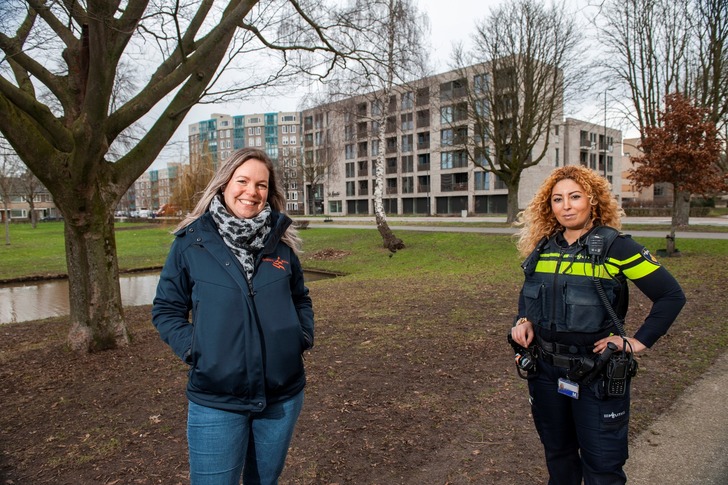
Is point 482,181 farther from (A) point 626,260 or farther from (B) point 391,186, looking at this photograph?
(A) point 626,260

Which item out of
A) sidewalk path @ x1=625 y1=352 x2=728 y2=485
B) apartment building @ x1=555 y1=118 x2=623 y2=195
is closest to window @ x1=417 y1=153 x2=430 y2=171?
apartment building @ x1=555 y1=118 x2=623 y2=195

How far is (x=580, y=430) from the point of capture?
2.31m

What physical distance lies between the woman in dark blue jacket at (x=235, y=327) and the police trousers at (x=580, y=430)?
1.30 metres

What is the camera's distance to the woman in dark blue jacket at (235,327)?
192 centimetres

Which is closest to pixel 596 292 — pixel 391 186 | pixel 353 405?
pixel 353 405

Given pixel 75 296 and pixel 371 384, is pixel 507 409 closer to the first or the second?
pixel 371 384

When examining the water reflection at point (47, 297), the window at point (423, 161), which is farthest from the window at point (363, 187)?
the water reflection at point (47, 297)

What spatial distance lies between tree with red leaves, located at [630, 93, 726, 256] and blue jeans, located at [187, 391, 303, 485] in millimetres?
14276

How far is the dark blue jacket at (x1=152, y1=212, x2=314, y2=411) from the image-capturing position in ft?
6.27

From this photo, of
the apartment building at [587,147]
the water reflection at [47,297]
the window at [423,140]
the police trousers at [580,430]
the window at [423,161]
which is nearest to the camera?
the police trousers at [580,430]

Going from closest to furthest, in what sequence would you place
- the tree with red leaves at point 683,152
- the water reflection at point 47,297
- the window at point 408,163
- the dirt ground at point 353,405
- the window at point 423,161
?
the dirt ground at point 353,405
the water reflection at point 47,297
the tree with red leaves at point 683,152
the window at point 423,161
the window at point 408,163

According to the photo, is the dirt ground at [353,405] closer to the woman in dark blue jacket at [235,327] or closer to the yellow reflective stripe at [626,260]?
the woman in dark blue jacket at [235,327]

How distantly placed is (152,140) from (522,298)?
224 inches

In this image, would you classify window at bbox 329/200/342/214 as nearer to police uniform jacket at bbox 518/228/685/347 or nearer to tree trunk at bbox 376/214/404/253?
tree trunk at bbox 376/214/404/253
